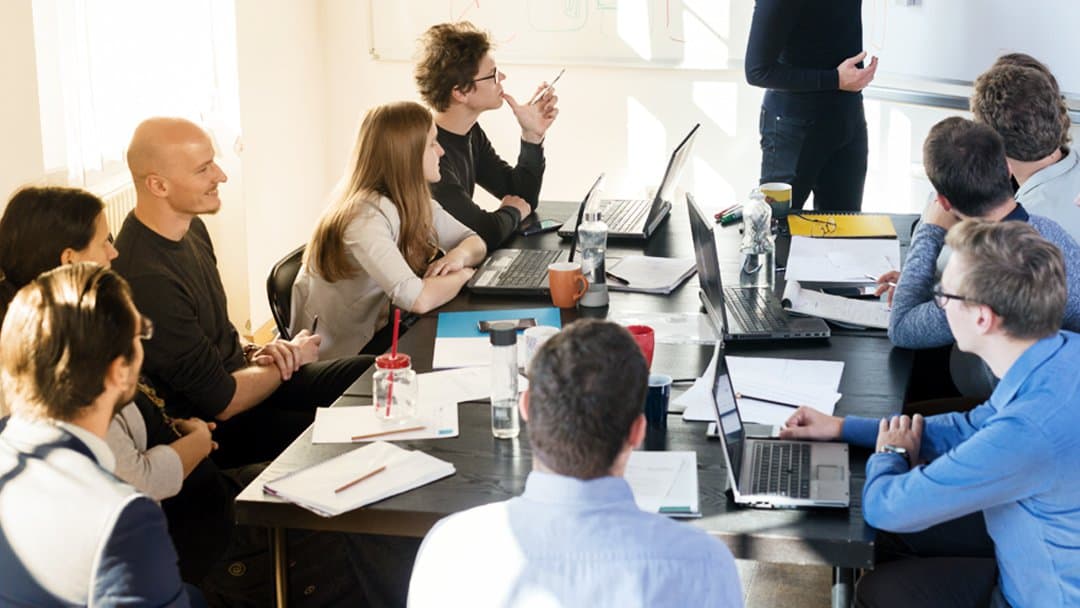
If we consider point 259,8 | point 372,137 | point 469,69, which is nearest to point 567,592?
point 372,137

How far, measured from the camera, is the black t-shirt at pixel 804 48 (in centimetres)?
410

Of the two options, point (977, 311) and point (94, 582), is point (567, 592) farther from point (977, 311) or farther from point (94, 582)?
point (977, 311)

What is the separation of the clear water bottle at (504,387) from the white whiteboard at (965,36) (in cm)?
Result: 277

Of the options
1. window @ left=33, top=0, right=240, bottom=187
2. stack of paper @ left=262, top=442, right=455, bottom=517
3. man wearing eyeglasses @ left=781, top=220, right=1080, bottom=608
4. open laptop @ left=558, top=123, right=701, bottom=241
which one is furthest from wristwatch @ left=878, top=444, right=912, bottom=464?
window @ left=33, top=0, right=240, bottom=187

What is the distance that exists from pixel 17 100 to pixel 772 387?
2041 mm

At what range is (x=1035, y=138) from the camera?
3184mm

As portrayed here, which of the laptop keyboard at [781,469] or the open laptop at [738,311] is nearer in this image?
the laptop keyboard at [781,469]

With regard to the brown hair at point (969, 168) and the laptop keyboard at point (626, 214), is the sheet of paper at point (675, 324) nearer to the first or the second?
the brown hair at point (969, 168)

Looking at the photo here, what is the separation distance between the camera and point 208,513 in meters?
2.52

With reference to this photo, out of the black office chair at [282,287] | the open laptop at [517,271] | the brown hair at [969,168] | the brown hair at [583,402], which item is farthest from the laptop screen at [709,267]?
the brown hair at [583,402]

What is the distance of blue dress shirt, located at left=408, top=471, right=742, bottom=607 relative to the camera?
4.57 feet

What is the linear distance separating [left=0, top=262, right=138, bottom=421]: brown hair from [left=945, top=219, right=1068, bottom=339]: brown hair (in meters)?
1.35

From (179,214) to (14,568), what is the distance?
1.34m

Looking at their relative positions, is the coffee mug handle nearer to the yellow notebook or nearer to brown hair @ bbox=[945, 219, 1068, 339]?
the yellow notebook
